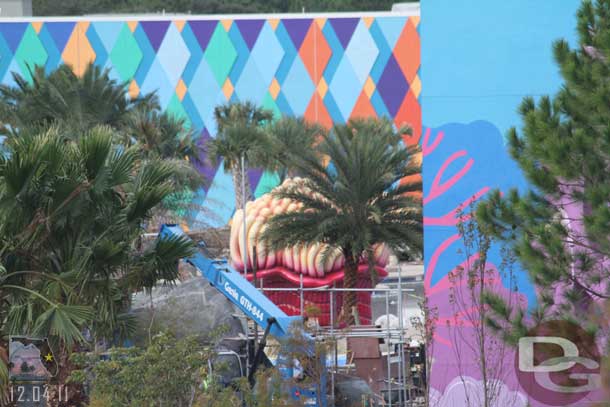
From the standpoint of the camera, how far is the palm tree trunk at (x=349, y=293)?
31.3 m

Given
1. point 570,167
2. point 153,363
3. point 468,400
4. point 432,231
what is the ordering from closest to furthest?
point 570,167 → point 153,363 → point 468,400 → point 432,231

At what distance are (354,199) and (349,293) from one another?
252cm

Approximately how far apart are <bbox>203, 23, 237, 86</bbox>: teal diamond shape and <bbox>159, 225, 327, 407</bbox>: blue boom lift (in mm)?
34103

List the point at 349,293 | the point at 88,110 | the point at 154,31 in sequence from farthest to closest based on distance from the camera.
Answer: the point at 154,31, the point at 88,110, the point at 349,293

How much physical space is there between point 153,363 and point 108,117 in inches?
952

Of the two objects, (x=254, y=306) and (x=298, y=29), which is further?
(x=298, y=29)

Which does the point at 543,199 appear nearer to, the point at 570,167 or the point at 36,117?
the point at 570,167

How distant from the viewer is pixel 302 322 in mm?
20250

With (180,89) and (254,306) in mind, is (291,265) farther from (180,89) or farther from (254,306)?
(180,89)

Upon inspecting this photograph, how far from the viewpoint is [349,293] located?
3156 cm

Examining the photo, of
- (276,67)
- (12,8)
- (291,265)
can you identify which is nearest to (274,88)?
(276,67)

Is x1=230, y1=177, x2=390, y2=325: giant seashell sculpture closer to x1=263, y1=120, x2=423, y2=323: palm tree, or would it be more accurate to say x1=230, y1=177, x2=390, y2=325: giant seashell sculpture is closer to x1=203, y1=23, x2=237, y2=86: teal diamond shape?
x1=263, y1=120, x2=423, y2=323: palm tree

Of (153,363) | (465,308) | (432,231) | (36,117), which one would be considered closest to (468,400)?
(465,308)

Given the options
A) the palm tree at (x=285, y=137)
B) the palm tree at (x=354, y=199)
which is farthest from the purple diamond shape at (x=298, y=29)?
the palm tree at (x=354, y=199)
